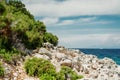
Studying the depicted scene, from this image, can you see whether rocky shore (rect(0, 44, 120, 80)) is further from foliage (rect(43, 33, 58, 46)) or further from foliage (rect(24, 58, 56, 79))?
foliage (rect(43, 33, 58, 46))

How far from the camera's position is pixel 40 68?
24969 millimetres

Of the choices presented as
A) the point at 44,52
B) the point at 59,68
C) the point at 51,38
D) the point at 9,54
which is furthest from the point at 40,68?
the point at 51,38

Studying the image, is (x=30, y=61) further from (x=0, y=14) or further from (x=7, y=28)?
(x=0, y=14)

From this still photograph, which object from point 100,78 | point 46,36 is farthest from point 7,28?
point 46,36

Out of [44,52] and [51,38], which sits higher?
[51,38]

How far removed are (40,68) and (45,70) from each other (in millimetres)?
323

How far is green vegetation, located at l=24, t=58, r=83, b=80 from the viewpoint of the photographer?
963 inches

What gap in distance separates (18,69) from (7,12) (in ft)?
20.7

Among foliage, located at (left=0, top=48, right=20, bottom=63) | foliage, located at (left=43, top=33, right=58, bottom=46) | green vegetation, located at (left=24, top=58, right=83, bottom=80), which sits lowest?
green vegetation, located at (left=24, top=58, right=83, bottom=80)

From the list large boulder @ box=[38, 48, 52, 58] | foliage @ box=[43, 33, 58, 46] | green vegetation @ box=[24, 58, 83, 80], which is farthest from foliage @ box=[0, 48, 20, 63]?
foliage @ box=[43, 33, 58, 46]

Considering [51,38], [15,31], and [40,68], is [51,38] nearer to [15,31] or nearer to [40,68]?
[15,31]

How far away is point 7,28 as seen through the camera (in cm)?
2809

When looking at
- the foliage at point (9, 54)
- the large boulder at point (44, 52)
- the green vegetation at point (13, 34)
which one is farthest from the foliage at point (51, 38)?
the foliage at point (9, 54)

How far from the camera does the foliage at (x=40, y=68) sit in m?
24.8
